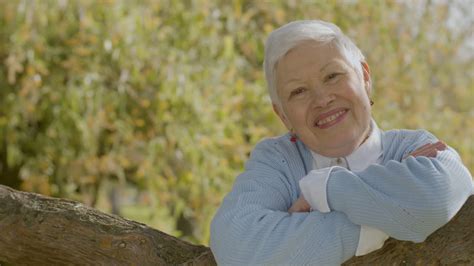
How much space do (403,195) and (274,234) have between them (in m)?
0.27

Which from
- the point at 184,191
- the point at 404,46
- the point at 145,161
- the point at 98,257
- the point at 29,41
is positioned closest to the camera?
the point at 98,257

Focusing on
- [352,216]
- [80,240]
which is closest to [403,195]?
[352,216]

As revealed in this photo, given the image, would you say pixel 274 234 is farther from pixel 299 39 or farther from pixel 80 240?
pixel 80 240

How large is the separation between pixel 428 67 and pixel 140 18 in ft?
8.21

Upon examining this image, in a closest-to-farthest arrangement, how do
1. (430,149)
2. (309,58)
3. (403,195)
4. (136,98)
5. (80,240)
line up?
(403,195) < (430,149) < (309,58) < (80,240) < (136,98)

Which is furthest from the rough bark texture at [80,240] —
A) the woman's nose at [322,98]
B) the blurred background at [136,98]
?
the blurred background at [136,98]

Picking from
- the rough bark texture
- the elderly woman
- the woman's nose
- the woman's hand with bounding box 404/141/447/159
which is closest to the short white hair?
the elderly woman

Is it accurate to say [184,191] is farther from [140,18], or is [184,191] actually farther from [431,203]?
[431,203]

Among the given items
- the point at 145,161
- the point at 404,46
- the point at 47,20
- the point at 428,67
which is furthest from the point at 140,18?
the point at 428,67

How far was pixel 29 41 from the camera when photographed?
3.91m

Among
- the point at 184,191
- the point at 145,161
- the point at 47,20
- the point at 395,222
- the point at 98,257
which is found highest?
the point at 47,20

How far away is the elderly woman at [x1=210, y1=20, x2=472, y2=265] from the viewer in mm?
1604

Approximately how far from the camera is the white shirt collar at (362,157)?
1.88 metres

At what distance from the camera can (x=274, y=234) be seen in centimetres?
164
